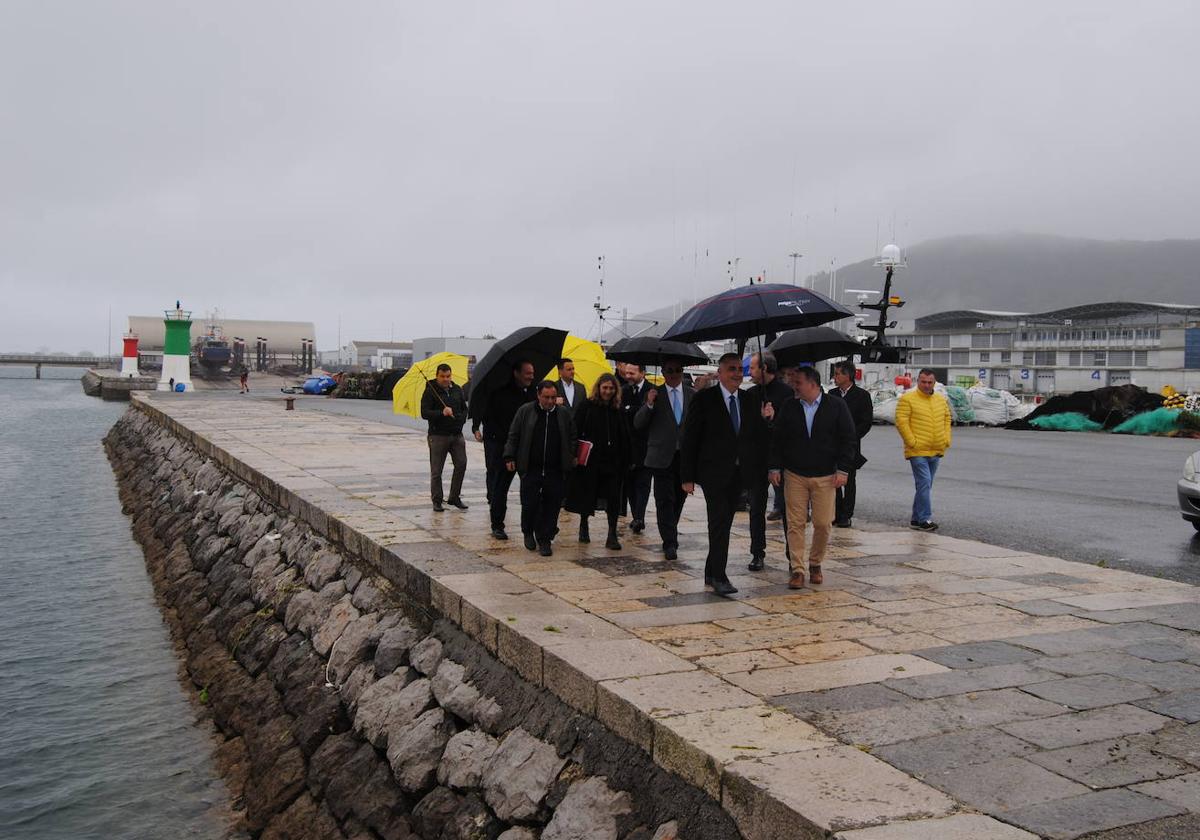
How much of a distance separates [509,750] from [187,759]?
4.40 meters

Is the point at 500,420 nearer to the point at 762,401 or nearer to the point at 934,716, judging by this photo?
the point at 762,401

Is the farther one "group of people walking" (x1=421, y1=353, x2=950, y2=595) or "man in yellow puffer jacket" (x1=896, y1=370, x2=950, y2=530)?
"man in yellow puffer jacket" (x1=896, y1=370, x2=950, y2=530)

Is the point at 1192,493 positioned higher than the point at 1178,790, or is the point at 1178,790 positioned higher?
the point at 1192,493

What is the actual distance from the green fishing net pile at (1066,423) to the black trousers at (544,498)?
25189 mm

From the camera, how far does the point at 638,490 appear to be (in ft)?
32.8

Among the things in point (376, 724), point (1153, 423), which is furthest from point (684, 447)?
point (1153, 423)

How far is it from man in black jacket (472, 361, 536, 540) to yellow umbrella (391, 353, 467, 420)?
2196 mm

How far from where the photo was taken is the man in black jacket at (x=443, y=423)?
11.0 m

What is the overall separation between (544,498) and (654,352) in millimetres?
1679

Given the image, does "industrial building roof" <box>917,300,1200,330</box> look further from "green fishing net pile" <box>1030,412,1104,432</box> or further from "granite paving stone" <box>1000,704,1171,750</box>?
"granite paving stone" <box>1000,704,1171,750</box>

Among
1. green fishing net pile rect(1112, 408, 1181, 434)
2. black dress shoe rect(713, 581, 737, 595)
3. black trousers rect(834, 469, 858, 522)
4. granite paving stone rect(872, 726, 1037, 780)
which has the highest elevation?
green fishing net pile rect(1112, 408, 1181, 434)

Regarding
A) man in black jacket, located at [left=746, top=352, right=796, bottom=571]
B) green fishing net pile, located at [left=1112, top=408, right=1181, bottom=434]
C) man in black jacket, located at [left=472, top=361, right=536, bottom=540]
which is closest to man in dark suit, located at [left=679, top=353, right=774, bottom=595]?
man in black jacket, located at [left=746, top=352, right=796, bottom=571]

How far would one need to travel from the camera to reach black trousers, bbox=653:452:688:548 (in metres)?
8.45

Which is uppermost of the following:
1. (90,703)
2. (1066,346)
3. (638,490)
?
(1066,346)
